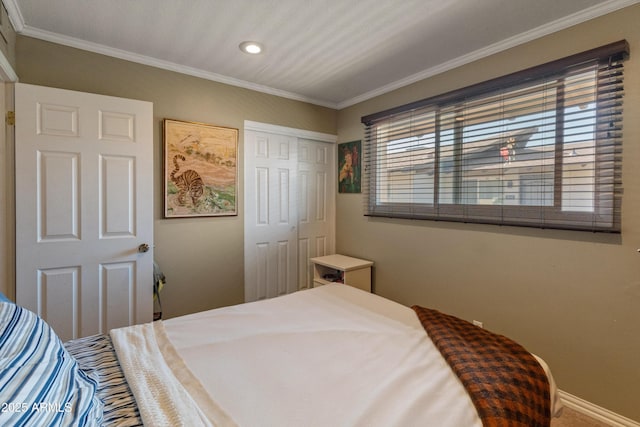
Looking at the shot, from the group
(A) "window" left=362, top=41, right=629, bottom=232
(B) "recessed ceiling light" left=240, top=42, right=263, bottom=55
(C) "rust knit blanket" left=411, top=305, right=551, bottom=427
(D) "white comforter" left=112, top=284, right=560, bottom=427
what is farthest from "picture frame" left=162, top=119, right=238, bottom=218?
(C) "rust knit blanket" left=411, top=305, right=551, bottom=427

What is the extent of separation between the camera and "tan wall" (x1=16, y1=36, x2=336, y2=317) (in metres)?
2.17

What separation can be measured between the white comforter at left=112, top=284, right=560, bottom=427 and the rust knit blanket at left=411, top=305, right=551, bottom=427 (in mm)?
42

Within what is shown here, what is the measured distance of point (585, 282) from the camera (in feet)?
6.14

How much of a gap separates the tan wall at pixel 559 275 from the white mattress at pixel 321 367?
910 mm

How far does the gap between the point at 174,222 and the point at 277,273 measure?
1.20 meters

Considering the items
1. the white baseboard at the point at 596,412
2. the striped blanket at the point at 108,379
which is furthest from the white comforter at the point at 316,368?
the white baseboard at the point at 596,412

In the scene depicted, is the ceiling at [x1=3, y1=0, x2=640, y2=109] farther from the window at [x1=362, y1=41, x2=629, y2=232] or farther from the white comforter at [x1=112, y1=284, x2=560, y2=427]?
the white comforter at [x1=112, y1=284, x2=560, y2=427]

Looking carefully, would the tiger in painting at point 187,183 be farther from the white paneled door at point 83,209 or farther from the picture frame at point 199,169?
the white paneled door at point 83,209

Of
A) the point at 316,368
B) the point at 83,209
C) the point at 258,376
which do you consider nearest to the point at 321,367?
the point at 316,368

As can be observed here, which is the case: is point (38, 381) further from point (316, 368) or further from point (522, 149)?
point (522, 149)

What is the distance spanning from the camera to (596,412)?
1.84 metres

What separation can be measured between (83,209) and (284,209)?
5.75 feet

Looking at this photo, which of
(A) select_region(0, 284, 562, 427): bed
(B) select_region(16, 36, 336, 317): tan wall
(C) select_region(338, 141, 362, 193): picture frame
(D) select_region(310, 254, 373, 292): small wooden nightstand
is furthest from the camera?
(C) select_region(338, 141, 362, 193): picture frame

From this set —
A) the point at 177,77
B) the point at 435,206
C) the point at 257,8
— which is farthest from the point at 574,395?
the point at 177,77
